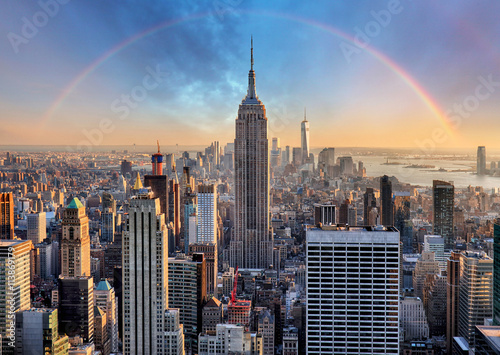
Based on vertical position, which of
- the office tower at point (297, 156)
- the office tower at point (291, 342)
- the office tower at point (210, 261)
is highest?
the office tower at point (297, 156)

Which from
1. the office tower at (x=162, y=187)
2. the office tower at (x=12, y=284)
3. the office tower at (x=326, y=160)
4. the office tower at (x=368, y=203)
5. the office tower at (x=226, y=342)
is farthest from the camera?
the office tower at (x=162, y=187)

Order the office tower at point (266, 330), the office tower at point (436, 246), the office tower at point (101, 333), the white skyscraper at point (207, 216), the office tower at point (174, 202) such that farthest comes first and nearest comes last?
the white skyscraper at point (207, 216) < the office tower at point (174, 202) < the office tower at point (436, 246) < the office tower at point (266, 330) < the office tower at point (101, 333)

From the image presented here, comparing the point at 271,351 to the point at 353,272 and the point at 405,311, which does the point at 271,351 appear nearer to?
the point at 405,311

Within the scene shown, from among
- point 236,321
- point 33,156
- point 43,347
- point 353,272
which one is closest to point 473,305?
point 353,272

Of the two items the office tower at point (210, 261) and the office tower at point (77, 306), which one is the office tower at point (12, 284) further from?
the office tower at point (210, 261)

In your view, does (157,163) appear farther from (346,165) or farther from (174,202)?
(346,165)

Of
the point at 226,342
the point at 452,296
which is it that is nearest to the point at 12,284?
the point at 226,342

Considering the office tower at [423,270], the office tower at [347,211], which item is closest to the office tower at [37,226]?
the office tower at [347,211]
